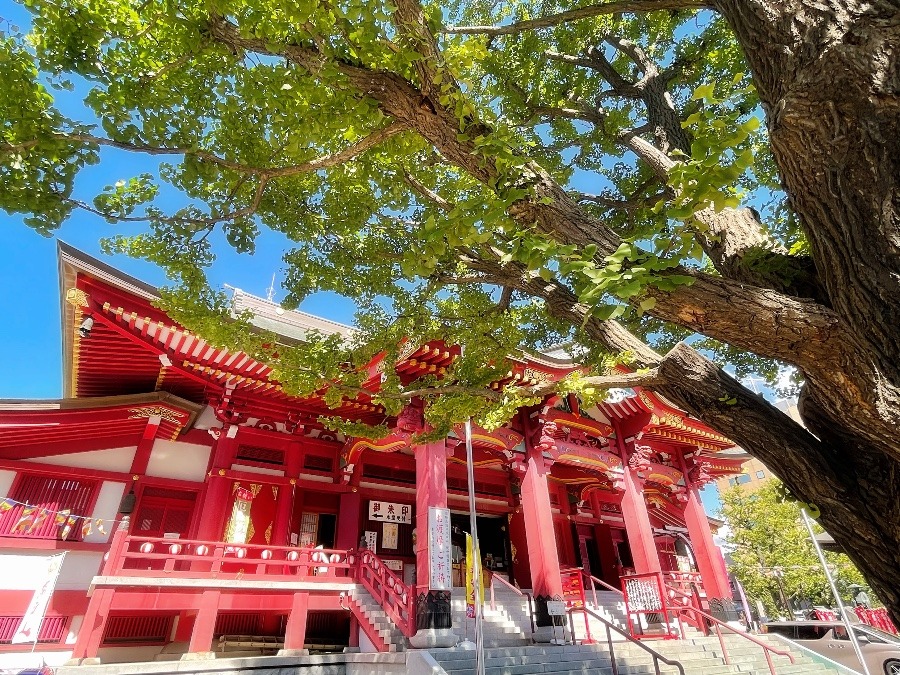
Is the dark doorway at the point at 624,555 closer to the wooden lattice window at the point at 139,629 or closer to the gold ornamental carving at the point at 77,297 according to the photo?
the wooden lattice window at the point at 139,629

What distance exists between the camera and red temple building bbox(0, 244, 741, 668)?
7.50m

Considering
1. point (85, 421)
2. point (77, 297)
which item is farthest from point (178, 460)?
point (77, 297)

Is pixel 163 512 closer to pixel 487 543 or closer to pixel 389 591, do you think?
pixel 389 591

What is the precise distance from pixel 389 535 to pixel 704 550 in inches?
326

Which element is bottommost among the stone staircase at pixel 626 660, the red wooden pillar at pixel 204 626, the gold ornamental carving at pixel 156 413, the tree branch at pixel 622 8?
the stone staircase at pixel 626 660

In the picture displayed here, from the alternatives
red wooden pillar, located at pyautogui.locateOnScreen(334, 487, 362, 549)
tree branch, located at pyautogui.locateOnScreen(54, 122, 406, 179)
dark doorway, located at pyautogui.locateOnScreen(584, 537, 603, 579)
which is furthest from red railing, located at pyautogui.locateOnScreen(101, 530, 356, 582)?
dark doorway, located at pyautogui.locateOnScreen(584, 537, 603, 579)

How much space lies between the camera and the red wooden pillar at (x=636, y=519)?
10.6 m

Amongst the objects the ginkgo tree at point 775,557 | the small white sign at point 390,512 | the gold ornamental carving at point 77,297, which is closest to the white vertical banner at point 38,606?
the gold ornamental carving at point 77,297

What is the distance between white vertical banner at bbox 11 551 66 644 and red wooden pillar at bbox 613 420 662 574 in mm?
10341

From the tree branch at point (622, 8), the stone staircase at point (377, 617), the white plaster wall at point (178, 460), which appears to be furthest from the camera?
the white plaster wall at point (178, 460)

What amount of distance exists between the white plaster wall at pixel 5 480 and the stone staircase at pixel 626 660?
25.2 feet

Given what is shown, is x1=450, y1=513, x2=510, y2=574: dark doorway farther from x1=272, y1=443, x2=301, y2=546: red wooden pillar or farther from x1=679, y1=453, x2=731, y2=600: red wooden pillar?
x1=679, y1=453, x2=731, y2=600: red wooden pillar

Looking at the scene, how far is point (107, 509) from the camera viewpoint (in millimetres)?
8953

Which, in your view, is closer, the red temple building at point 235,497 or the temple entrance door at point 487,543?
the red temple building at point 235,497
